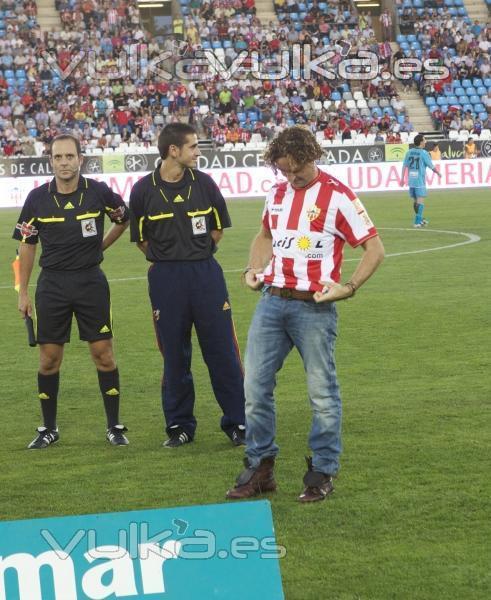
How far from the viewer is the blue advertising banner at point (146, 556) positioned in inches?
140

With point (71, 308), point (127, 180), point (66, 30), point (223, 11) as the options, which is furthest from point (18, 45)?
point (71, 308)

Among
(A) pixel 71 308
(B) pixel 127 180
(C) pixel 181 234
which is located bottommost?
(B) pixel 127 180

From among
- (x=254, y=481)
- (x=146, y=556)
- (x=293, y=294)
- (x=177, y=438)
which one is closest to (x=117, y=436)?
(x=177, y=438)

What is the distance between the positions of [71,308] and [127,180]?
25513 mm

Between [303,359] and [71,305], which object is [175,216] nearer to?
Answer: [71,305]

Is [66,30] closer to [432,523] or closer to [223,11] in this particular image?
[223,11]

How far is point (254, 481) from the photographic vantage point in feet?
20.5

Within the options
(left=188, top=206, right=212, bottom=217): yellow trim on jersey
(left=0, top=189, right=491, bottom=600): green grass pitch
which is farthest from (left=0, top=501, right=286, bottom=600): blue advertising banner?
(left=188, top=206, right=212, bottom=217): yellow trim on jersey

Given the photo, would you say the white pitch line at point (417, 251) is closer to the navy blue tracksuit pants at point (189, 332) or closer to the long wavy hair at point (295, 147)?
the navy blue tracksuit pants at point (189, 332)

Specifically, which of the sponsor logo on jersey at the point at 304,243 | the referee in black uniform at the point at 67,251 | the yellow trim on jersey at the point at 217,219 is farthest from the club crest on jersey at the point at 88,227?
the sponsor logo on jersey at the point at 304,243

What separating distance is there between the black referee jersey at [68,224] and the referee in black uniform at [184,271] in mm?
252

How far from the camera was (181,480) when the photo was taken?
6684mm

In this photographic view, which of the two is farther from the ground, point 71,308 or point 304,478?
point 71,308

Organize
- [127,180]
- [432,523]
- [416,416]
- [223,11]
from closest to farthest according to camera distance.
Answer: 1. [432,523]
2. [416,416]
3. [127,180]
4. [223,11]
